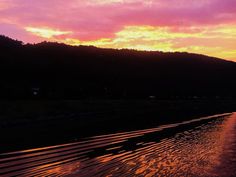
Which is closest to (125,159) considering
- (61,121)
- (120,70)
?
(61,121)

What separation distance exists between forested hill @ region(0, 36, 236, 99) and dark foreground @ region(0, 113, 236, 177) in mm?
68856

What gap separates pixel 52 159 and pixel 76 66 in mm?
124917

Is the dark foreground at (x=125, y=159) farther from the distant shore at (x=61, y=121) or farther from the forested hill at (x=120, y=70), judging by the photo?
the forested hill at (x=120, y=70)

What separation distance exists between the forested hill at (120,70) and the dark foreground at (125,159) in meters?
68.9

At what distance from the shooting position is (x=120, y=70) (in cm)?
15462

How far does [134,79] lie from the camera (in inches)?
5807

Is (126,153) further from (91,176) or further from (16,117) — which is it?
(16,117)

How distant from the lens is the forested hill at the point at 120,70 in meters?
116

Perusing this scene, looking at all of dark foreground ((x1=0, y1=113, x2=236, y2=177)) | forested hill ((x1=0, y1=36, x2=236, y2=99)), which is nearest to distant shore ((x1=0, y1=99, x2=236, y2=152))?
dark foreground ((x1=0, y1=113, x2=236, y2=177))

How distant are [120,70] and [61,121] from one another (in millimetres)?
107738

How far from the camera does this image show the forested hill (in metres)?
116

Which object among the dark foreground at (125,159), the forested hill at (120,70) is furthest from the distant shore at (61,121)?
the forested hill at (120,70)

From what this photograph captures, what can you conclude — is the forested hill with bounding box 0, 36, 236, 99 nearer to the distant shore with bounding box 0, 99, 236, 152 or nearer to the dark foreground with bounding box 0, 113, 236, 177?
the distant shore with bounding box 0, 99, 236, 152

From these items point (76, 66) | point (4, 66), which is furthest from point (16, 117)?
point (76, 66)
